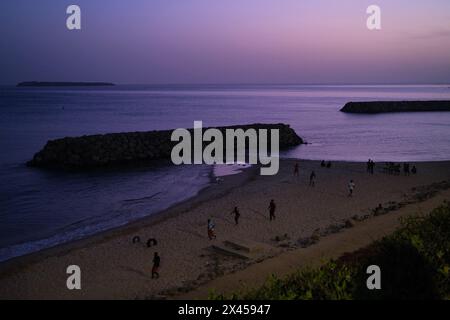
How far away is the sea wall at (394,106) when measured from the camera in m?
109

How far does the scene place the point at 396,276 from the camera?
6734 mm

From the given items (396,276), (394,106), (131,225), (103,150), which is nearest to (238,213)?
(131,225)

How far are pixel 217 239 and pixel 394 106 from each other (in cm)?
10388

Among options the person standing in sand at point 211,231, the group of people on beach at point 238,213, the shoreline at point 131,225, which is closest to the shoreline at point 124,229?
the shoreline at point 131,225

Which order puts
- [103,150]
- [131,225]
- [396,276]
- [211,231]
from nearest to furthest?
[396,276]
[211,231]
[131,225]
[103,150]

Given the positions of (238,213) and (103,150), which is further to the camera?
(103,150)

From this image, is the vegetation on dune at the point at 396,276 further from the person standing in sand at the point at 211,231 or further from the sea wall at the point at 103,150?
the sea wall at the point at 103,150

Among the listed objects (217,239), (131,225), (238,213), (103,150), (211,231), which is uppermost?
(103,150)

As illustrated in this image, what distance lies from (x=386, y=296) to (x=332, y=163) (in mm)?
29963

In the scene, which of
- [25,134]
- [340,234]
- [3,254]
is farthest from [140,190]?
[25,134]

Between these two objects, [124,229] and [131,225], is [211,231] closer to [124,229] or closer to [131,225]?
[124,229]

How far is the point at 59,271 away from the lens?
15180mm

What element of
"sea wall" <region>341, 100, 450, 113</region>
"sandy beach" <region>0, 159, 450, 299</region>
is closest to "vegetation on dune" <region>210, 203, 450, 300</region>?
"sandy beach" <region>0, 159, 450, 299</region>
